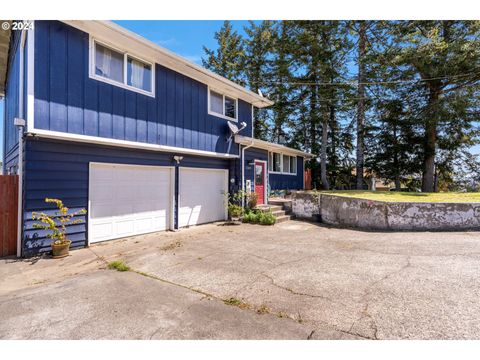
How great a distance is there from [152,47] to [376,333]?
24.2 ft

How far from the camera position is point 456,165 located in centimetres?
1622

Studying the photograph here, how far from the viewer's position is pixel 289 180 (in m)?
15.1

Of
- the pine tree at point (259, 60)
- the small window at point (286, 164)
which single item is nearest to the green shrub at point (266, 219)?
the small window at point (286, 164)

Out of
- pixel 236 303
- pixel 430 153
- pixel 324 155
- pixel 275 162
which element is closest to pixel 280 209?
pixel 275 162

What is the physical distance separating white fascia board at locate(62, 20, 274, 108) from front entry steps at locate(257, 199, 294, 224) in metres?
4.88

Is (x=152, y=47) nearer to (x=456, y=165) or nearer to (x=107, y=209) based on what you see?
(x=107, y=209)

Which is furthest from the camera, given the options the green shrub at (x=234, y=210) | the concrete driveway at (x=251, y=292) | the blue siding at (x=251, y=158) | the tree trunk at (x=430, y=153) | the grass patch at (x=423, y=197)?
the tree trunk at (x=430, y=153)

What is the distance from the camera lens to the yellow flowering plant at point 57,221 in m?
5.08

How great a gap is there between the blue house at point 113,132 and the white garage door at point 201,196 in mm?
38

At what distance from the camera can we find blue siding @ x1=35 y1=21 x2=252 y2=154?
507 cm

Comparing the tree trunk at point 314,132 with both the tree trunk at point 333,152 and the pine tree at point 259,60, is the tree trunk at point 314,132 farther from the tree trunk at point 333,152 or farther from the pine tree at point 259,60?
the pine tree at point 259,60

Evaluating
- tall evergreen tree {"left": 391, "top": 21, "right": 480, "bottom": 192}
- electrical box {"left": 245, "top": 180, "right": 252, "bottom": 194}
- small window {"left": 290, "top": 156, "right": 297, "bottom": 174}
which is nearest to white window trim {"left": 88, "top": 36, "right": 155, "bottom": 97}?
electrical box {"left": 245, "top": 180, "right": 252, "bottom": 194}

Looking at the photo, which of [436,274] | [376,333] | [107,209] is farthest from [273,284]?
[107,209]

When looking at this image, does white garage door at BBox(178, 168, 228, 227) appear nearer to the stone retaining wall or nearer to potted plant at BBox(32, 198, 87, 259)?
potted plant at BBox(32, 198, 87, 259)
